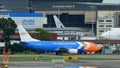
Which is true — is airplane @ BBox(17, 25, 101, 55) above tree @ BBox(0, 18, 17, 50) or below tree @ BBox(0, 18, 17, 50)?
below

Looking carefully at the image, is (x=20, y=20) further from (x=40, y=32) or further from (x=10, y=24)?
(x=10, y=24)

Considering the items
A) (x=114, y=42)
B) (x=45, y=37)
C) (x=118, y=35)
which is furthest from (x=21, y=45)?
(x=118, y=35)

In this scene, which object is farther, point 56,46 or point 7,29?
point 7,29

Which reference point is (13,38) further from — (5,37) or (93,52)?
(93,52)

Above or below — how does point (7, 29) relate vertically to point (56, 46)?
above

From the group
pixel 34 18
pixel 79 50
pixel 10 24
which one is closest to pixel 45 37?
pixel 10 24

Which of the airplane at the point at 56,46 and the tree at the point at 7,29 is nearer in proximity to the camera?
the airplane at the point at 56,46

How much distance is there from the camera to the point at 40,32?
489ft

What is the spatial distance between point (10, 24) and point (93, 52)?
21.4m

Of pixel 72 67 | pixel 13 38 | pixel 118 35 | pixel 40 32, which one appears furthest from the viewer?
pixel 118 35

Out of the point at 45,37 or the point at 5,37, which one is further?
the point at 45,37

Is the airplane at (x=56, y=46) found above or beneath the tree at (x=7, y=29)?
beneath

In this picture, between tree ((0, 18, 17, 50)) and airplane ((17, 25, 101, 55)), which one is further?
tree ((0, 18, 17, 50))

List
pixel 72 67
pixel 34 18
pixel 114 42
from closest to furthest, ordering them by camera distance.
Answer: pixel 72 67, pixel 114 42, pixel 34 18
